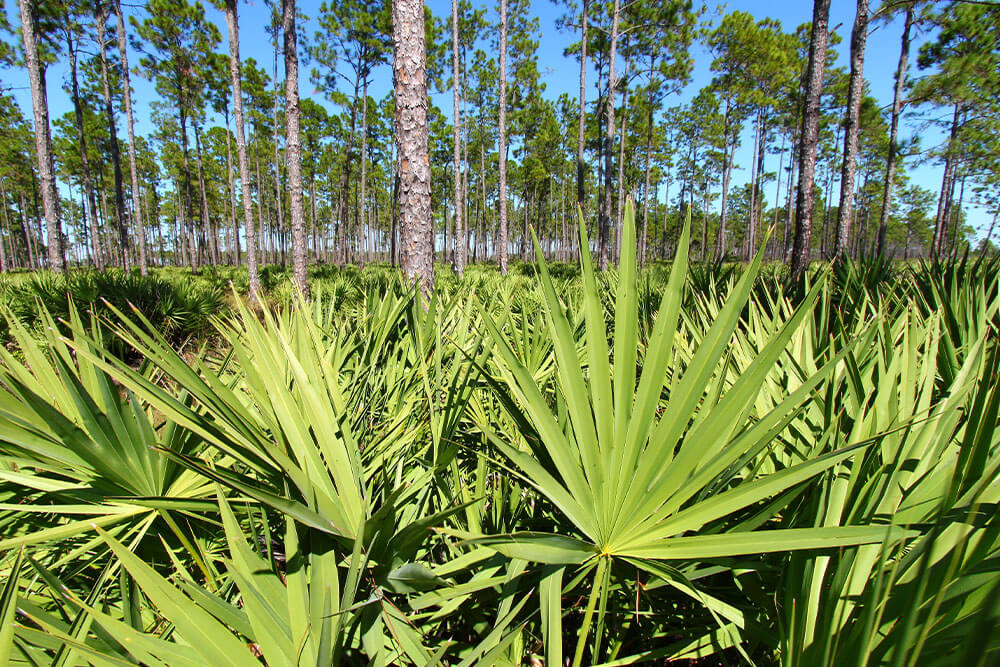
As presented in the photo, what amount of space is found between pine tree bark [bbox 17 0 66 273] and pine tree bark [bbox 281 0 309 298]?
5529 millimetres

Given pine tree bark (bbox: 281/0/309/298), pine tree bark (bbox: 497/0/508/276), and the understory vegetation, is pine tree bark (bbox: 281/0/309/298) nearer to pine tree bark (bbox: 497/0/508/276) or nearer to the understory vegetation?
pine tree bark (bbox: 497/0/508/276)

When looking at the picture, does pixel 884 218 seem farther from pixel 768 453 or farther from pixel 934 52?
pixel 768 453

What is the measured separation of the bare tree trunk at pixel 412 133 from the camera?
12.7 feet

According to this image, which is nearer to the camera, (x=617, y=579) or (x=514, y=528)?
(x=617, y=579)

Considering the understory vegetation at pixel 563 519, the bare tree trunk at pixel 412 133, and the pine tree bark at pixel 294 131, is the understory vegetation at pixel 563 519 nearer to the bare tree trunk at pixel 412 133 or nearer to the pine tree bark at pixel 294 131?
the bare tree trunk at pixel 412 133

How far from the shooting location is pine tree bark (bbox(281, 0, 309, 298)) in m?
8.87

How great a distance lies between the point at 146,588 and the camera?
28.9 inches

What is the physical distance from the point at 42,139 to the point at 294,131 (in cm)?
663

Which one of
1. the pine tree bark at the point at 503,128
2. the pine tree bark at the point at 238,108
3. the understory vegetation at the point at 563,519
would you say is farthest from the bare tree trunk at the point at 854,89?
the pine tree bark at the point at 238,108

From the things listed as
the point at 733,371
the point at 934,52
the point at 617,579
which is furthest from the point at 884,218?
the point at 617,579

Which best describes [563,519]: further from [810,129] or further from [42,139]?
[42,139]

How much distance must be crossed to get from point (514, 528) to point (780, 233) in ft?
169

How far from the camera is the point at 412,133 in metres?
4.01

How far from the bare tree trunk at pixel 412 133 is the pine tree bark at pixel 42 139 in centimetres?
1067
